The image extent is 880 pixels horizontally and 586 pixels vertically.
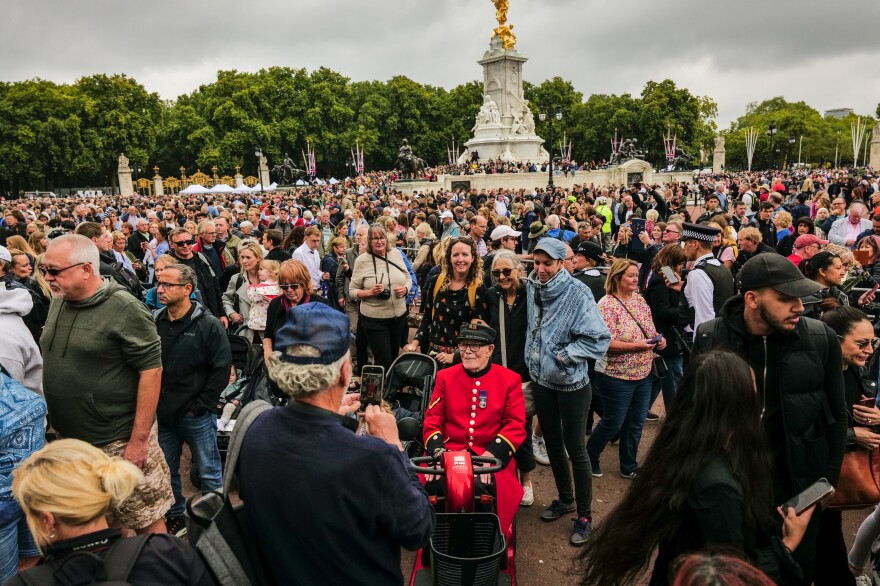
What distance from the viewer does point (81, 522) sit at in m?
1.80

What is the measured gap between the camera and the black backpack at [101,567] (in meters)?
1.70

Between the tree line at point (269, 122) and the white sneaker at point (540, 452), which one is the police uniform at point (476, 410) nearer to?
the white sneaker at point (540, 452)

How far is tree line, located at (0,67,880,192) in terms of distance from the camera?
57219 mm

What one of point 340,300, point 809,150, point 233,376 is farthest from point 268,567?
point 809,150

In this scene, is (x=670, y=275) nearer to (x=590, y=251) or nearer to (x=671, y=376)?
(x=590, y=251)

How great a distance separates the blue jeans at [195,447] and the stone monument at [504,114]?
144 ft

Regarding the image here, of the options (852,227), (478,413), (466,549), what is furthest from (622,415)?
(852,227)

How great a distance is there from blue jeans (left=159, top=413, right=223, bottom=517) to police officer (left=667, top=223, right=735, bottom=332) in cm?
414

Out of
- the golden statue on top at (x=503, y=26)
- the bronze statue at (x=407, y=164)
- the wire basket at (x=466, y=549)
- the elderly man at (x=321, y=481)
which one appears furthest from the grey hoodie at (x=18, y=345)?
→ the golden statue on top at (x=503, y=26)

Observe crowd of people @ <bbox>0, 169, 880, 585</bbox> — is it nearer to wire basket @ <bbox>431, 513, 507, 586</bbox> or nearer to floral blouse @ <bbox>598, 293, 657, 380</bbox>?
floral blouse @ <bbox>598, 293, 657, 380</bbox>

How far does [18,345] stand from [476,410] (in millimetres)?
2783

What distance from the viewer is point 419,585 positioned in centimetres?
351

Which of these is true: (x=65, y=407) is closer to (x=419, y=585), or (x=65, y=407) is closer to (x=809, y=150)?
(x=419, y=585)

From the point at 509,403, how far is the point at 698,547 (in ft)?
5.90
